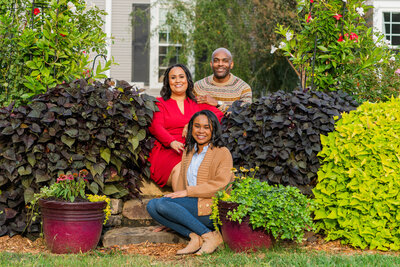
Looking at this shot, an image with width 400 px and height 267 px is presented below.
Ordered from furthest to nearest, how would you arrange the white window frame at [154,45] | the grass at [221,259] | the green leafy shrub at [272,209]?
the white window frame at [154,45] < the green leafy shrub at [272,209] < the grass at [221,259]

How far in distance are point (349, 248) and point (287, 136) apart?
1.01 m

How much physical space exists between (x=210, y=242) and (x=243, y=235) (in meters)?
0.29

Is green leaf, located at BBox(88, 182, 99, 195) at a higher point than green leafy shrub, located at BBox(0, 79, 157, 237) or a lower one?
lower

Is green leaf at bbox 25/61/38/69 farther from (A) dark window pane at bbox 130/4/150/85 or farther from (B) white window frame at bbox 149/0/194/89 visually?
(A) dark window pane at bbox 130/4/150/85

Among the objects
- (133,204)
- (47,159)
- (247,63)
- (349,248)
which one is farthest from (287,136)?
(247,63)

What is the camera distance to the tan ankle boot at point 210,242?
3.77 m

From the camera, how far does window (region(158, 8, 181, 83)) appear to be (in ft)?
33.3

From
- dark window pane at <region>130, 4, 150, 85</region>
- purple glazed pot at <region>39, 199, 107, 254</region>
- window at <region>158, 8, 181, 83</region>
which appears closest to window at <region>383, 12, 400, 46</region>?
window at <region>158, 8, 181, 83</region>

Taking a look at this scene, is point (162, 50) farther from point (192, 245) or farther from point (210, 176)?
point (192, 245)

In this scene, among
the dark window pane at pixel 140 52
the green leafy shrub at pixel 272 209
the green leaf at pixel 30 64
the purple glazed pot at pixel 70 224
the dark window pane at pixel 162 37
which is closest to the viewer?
the green leafy shrub at pixel 272 209

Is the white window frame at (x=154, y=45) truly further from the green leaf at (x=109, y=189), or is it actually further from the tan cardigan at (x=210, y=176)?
the tan cardigan at (x=210, y=176)

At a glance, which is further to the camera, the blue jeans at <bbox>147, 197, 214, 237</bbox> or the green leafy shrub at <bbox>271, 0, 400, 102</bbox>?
the green leafy shrub at <bbox>271, 0, 400, 102</bbox>

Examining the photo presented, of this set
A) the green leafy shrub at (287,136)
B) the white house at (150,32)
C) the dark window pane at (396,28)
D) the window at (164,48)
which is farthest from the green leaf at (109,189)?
the dark window pane at (396,28)

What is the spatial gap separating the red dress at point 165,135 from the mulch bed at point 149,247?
68cm
